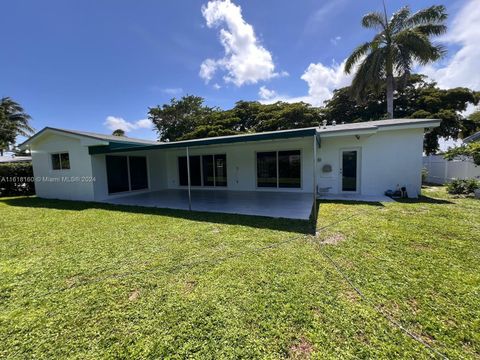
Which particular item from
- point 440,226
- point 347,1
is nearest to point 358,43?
point 347,1

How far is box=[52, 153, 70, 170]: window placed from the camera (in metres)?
10.5

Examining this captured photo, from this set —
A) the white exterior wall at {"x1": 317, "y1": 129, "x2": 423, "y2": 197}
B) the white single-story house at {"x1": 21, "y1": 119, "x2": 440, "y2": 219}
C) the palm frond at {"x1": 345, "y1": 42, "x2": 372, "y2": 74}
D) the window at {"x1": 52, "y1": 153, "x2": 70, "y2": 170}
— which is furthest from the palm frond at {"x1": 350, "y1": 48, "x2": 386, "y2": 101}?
the window at {"x1": 52, "y1": 153, "x2": 70, "y2": 170}

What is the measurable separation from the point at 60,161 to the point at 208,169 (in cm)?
708

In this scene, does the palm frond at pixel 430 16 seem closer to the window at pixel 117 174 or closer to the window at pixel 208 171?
the window at pixel 208 171

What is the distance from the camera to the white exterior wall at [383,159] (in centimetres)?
867

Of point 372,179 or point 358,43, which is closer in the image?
point 372,179

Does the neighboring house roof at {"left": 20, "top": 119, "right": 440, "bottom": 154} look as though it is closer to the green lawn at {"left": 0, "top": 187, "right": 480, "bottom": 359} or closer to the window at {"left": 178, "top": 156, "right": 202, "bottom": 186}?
the green lawn at {"left": 0, "top": 187, "right": 480, "bottom": 359}

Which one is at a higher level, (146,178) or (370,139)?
(370,139)

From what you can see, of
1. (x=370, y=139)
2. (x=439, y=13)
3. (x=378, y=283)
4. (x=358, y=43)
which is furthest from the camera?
(x=358, y=43)

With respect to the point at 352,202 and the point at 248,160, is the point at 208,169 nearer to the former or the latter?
the point at 248,160

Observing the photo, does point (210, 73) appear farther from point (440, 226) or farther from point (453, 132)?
point (453, 132)

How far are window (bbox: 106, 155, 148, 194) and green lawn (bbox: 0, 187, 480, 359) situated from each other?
5.71 m

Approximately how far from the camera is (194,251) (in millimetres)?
3963

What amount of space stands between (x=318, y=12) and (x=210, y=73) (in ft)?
30.1
